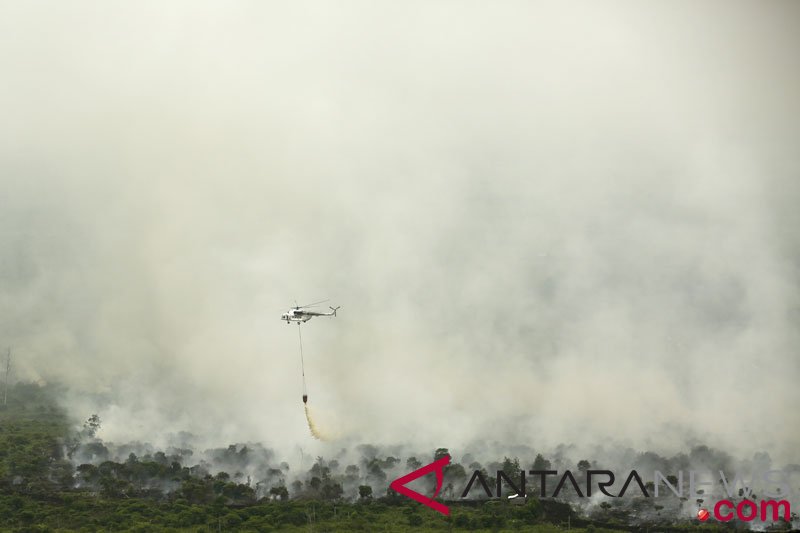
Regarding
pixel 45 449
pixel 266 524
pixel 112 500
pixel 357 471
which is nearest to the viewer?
pixel 266 524

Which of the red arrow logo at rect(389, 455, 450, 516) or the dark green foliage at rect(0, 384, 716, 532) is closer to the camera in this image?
the dark green foliage at rect(0, 384, 716, 532)

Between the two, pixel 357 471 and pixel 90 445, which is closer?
pixel 357 471

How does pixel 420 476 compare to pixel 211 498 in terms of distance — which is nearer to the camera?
pixel 211 498

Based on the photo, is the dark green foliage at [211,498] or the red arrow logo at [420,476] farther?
the red arrow logo at [420,476]

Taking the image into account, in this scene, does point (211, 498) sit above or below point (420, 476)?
below

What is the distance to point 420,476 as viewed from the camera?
126 metres

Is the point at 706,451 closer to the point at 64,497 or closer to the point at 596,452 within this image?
the point at 596,452

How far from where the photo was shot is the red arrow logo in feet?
377

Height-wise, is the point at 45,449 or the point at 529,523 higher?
the point at 45,449

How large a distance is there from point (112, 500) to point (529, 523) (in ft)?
171

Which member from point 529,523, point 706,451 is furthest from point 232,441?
point 706,451

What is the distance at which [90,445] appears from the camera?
137 m

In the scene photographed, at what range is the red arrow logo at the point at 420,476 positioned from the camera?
11500 cm

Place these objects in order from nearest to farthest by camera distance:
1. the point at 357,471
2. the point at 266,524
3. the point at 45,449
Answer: the point at 266,524 < the point at 357,471 < the point at 45,449
